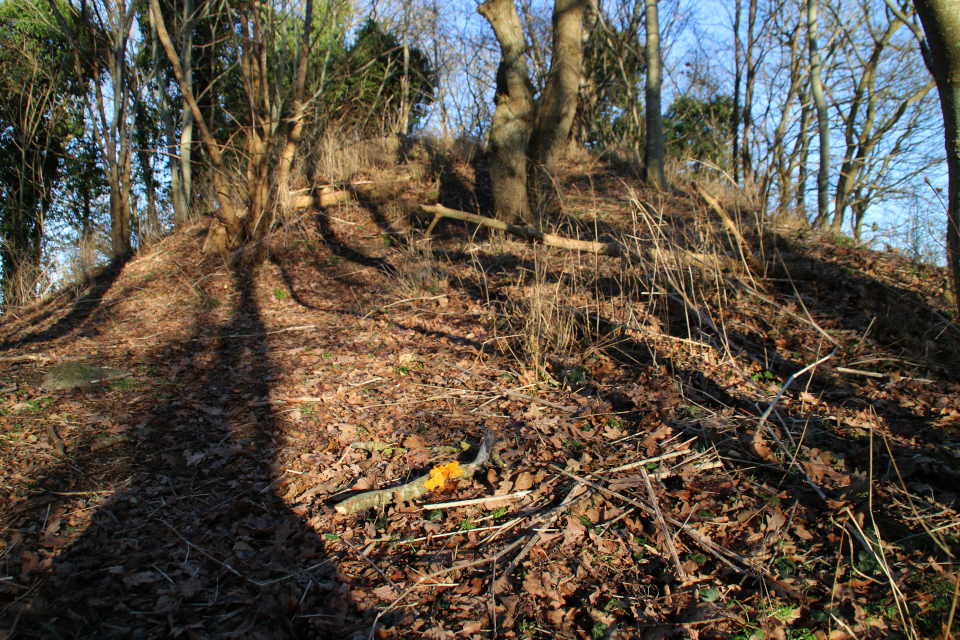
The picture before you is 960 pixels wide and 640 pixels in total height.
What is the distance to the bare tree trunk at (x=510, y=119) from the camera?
22.4 feet

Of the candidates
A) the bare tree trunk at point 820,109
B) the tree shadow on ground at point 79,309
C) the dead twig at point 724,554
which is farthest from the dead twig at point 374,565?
the bare tree trunk at point 820,109

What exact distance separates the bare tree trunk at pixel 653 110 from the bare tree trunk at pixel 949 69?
18.8 feet

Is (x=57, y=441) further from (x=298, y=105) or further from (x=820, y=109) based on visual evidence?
(x=820, y=109)

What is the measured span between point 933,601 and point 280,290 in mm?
6223

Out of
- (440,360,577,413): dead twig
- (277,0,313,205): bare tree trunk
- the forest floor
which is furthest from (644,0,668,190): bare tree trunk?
(440,360,577,413): dead twig

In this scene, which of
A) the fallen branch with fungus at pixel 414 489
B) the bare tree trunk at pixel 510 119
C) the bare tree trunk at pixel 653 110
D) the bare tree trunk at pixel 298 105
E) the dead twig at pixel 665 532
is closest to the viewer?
the dead twig at pixel 665 532

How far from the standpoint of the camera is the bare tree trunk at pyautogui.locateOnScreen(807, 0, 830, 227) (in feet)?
34.7

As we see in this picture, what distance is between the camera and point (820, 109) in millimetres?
11156

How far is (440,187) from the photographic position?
9188mm

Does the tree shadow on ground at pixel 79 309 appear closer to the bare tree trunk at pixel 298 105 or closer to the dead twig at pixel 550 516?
the bare tree trunk at pixel 298 105

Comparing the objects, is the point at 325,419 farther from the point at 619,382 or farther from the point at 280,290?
the point at 280,290

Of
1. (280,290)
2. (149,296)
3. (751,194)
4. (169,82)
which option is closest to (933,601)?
(751,194)

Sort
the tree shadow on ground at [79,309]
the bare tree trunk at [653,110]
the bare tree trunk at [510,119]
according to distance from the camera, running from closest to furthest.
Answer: the tree shadow on ground at [79,309] → the bare tree trunk at [510,119] → the bare tree trunk at [653,110]

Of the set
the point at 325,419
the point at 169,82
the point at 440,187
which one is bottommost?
the point at 325,419
